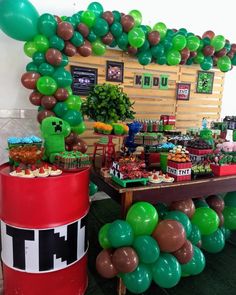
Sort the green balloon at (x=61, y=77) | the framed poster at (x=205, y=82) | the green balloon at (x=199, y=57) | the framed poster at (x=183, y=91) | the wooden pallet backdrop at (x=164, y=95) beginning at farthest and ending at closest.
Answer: the framed poster at (x=205, y=82) < the framed poster at (x=183, y=91) < the wooden pallet backdrop at (x=164, y=95) < the green balloon at (x=199, y=57) < the green balloon at (x=61, y=77)

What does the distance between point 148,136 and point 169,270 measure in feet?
4.18

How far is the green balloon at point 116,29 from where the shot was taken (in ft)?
9.83

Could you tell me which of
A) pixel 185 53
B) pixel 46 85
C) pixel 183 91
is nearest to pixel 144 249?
pixel 46 85

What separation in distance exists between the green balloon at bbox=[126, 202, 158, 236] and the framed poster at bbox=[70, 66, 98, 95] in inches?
93.3

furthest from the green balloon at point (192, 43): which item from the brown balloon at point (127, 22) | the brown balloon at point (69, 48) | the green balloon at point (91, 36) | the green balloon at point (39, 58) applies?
the green balloon at point (39, 58)

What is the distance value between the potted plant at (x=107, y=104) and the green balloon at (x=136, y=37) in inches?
43.2

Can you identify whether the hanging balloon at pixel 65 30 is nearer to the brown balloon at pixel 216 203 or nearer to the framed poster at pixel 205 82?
the brown balloon at pixel 216 203

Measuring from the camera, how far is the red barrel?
5.43 ft

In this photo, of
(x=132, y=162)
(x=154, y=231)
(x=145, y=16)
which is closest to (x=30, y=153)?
(x=132, y=162)

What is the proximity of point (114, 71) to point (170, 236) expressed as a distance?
2.87 m

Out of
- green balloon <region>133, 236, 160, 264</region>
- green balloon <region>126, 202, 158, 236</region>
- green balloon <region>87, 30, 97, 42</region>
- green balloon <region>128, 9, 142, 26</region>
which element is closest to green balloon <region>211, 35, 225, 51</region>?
green balloon <region>128, 9, 142, 26</region>

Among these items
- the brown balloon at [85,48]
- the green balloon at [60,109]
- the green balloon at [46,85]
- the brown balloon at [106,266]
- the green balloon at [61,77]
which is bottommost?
the brown balloon at [106,266]

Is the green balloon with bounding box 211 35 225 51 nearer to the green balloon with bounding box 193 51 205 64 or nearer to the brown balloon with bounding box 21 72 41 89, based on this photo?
the green balloon with bounding box 193 51 205 64

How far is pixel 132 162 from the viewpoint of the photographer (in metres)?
2.02
